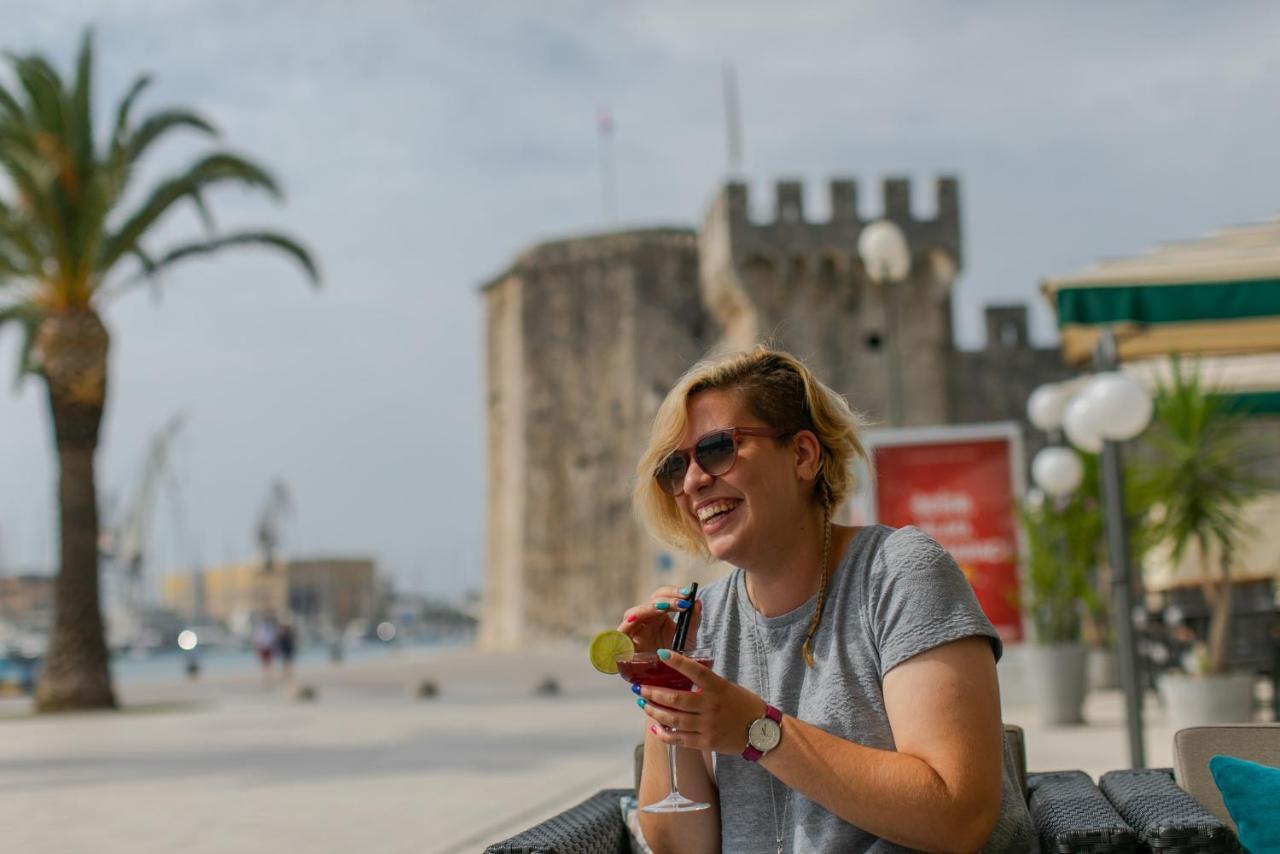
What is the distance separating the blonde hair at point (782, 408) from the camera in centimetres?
233

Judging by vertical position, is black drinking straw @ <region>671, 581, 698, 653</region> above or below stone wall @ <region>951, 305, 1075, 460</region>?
below

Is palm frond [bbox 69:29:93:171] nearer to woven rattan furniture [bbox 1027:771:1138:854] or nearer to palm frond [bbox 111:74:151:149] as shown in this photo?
palm frond [bbox 111:74:151:149]

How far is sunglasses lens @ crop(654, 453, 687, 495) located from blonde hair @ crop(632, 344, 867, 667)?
14mm

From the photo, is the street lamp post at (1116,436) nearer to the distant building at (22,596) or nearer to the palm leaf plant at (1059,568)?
the palm leaf plant at (1059,568)

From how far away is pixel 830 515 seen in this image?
2.38 m

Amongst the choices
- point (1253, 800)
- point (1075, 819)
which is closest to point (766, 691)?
point (1075, 819)

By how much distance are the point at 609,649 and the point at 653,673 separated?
5.1 inches

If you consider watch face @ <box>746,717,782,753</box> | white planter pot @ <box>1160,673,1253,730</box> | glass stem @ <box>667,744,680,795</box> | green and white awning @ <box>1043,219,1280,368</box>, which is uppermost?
green and white awning @ <box>1043,219,1280,368</box>

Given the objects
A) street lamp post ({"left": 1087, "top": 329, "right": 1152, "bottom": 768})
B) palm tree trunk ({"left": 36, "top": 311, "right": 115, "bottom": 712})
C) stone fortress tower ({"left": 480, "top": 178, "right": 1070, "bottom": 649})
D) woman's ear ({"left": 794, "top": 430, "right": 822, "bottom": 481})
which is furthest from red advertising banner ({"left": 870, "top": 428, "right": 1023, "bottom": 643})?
stone fortress tower ({"left": 480, "top": 178, "right": 1070, "bottom": 649})

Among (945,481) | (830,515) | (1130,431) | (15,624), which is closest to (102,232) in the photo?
(945,481)

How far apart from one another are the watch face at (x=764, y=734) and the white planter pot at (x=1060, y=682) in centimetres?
787

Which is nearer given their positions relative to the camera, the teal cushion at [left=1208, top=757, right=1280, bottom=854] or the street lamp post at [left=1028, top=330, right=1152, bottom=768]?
the teal cushion at [left=1208, top=757, right=1280, bottom=854]

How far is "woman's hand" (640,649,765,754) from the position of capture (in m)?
1.95

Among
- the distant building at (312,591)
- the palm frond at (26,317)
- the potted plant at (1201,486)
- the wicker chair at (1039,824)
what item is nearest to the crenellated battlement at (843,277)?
the palm frond at (26,317)
